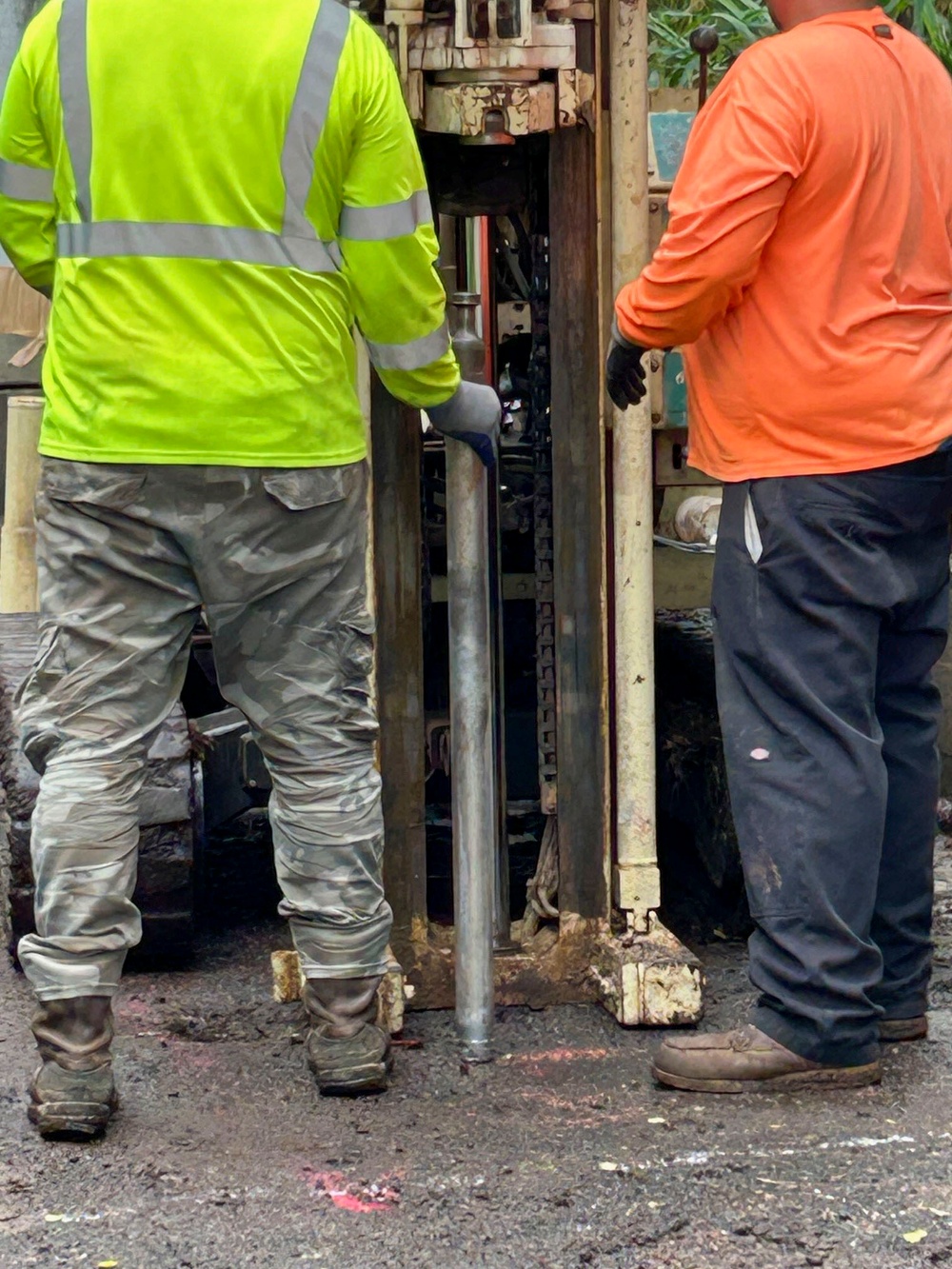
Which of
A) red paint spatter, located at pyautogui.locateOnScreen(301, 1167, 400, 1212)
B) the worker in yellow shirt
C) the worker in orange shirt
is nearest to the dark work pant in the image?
the worker in orange shirt

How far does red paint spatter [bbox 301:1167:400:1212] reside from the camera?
8.54 ft

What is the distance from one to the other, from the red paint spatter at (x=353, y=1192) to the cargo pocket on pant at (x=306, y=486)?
1.09 meters

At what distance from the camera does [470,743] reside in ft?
10.8

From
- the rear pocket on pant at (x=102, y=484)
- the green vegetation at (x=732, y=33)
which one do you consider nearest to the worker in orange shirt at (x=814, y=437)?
the rear pocket on pant at (x=102, y=484)

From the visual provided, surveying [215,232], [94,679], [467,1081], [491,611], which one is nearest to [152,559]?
[94,679]

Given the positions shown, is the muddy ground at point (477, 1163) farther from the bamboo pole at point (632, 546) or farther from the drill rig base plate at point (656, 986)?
the bamboo pole at point (632, 546)

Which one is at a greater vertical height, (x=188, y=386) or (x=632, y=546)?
(x=188, y=386)

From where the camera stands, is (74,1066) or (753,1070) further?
(753,1070)

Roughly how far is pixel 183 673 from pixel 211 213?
2.68 feet

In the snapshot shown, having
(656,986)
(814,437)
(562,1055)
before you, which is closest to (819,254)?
(814,437)

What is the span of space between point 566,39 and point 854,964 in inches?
69.6

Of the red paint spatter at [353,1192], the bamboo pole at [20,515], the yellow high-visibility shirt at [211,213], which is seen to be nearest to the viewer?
the red paint spatter at [353,1192]

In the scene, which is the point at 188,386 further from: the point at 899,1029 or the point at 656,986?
the point at 899,1029

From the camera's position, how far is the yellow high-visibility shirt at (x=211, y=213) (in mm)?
2811
